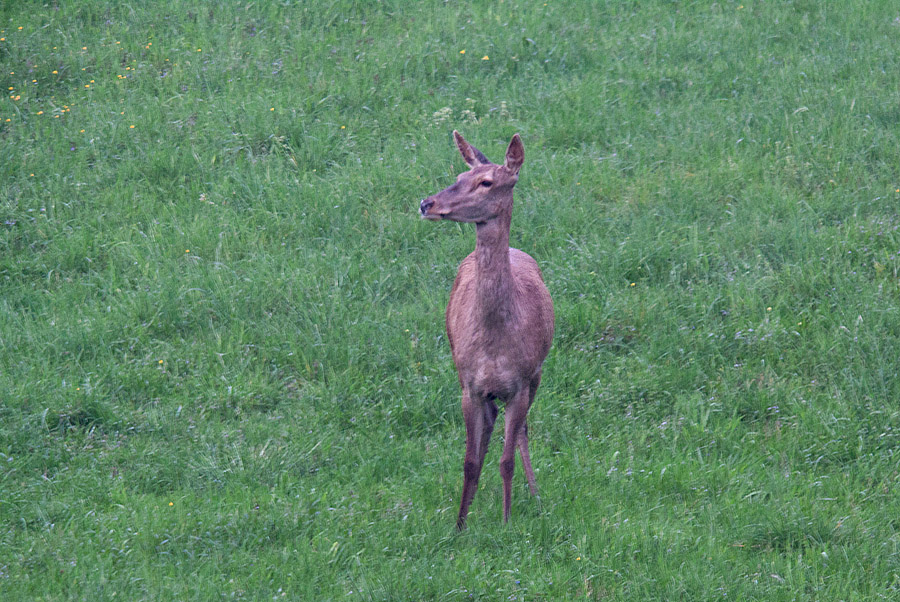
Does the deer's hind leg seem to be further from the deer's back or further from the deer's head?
the deer's head

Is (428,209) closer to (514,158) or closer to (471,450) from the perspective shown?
(514,158)

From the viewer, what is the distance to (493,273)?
5.68m

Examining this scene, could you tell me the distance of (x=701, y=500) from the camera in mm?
6062

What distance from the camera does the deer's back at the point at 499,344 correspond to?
226 inches

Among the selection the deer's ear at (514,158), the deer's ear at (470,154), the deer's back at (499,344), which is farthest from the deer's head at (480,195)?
the deer's back at (499,344)

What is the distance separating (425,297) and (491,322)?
94.6 inches

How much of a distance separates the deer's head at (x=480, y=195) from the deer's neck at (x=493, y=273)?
0.07 m

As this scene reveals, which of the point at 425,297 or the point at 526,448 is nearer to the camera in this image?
the point at 526,448

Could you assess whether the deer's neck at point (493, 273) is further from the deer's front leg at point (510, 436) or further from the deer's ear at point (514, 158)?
the deer's front leg at point (510, 436)

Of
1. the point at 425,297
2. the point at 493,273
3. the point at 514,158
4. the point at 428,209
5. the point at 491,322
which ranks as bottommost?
the point at 425,297

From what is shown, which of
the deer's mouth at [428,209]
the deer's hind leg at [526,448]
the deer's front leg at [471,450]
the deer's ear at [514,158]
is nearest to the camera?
the deer's mouth at [428,209]

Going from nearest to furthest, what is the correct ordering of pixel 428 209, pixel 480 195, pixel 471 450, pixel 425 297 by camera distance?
pixel 428 209
pixel 480 195
pixel 471 450
pixel 425 297

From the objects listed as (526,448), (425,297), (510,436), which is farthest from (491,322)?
(425,297)

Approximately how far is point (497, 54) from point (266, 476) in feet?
21.5
